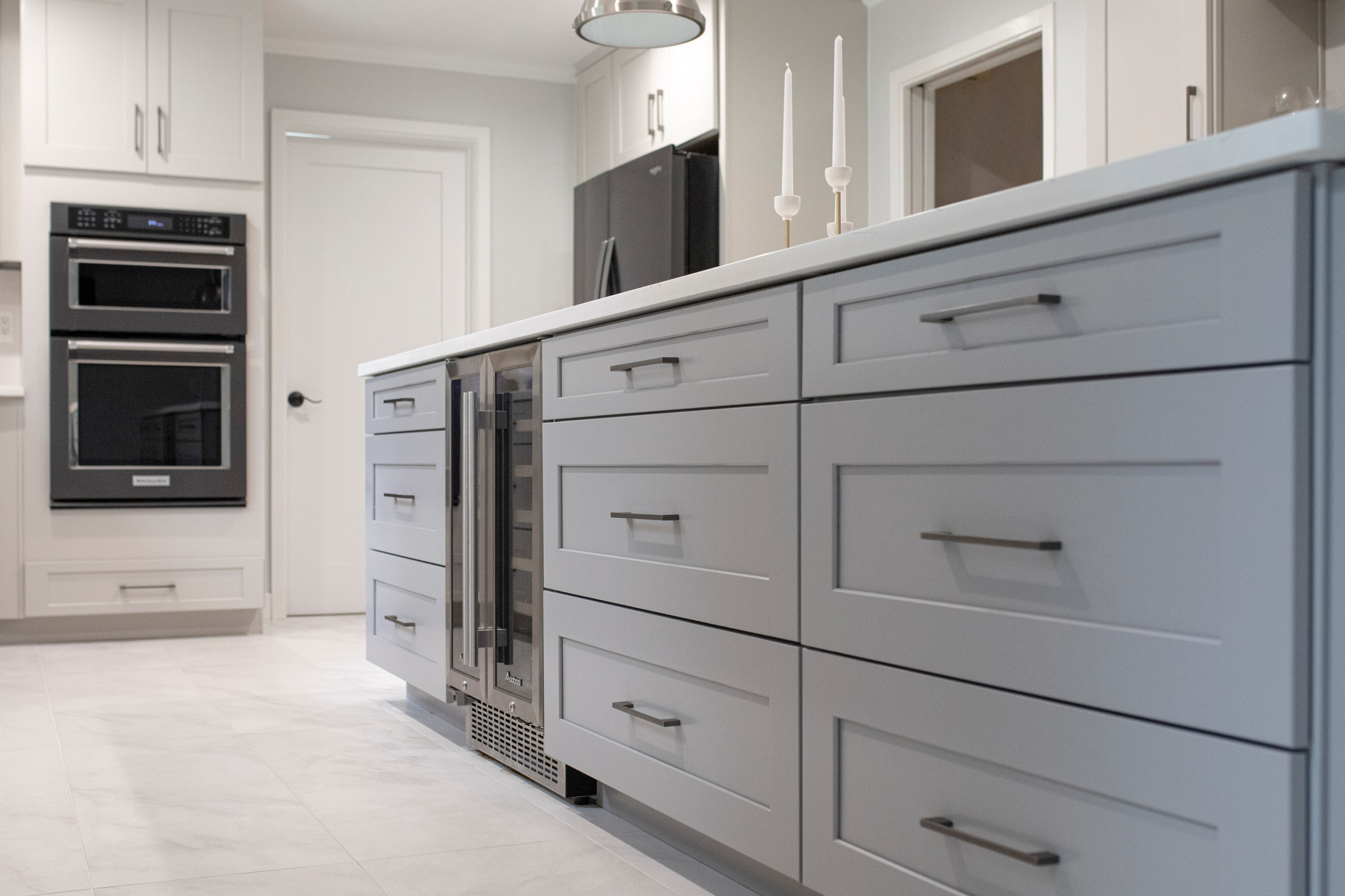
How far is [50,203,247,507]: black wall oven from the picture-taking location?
4074 millimetres

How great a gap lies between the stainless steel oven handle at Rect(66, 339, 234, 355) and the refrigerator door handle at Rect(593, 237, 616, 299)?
1.43m

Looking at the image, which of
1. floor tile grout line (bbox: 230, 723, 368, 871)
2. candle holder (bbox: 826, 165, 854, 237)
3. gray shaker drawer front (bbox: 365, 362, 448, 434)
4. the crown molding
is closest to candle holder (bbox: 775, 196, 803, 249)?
candle holder (bbox: 826, 165, 854, 237)

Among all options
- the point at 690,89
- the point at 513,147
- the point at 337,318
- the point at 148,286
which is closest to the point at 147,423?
the point at 148,286

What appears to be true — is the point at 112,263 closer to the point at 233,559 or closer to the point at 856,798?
the point at 233,559

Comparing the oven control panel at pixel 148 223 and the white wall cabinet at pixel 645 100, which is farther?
the white wall cabinet at pixel 645 100

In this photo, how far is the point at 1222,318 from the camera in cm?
89

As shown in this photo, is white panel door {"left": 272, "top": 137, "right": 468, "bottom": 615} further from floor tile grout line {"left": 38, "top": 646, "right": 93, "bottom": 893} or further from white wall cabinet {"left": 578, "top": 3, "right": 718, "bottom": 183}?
floor tile grout line {"left": 38, "top": 646, "right": 93, "bottom": 893}

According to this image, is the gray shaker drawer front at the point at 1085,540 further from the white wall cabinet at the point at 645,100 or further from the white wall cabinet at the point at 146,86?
the white wall cabinet at the point at 146,86

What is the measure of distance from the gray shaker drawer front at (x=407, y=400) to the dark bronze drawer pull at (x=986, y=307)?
5.15ft

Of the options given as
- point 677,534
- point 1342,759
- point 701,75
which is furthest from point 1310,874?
point 701,75

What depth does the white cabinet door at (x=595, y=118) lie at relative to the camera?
5016mm

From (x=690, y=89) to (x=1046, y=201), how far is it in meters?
3.49

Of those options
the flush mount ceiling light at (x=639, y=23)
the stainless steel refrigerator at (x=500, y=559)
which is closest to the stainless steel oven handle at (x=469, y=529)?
the stainless steel refrigerator at (x=500, y=559)

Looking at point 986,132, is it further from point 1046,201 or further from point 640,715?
point 1046,201
